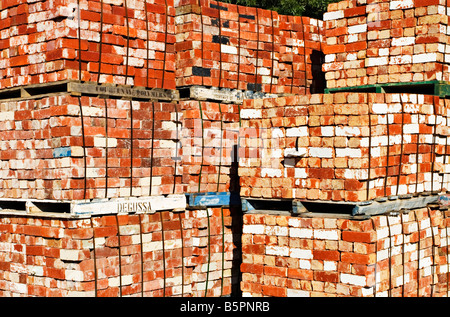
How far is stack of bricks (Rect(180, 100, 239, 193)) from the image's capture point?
6.96 meters

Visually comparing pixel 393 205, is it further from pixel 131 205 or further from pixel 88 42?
pixel 88 42

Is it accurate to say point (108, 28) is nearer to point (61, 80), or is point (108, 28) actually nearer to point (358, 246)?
point (61, 80)

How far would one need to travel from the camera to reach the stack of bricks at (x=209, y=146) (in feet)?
22.8

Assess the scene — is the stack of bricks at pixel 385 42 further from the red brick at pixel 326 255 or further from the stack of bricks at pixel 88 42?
the red brick at pixel 326 255

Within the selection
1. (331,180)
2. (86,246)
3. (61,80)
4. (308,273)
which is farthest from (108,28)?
(308,273)

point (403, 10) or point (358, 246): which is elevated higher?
point (403, 10)

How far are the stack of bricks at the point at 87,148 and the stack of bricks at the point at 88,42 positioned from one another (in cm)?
28

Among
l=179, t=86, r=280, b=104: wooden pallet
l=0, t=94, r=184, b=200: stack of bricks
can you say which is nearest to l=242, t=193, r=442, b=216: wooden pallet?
l=0, t=94, r=184, b=200: stack of bricks

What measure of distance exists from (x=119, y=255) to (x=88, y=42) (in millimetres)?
1994

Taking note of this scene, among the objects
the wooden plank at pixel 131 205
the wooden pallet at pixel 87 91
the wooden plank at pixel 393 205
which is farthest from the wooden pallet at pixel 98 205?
the wooden plank at pixel 393 205

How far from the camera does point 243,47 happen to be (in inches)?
292

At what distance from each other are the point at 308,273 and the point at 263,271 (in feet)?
1.63

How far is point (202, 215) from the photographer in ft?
23.2

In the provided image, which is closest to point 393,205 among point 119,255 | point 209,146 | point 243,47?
point 209,146
